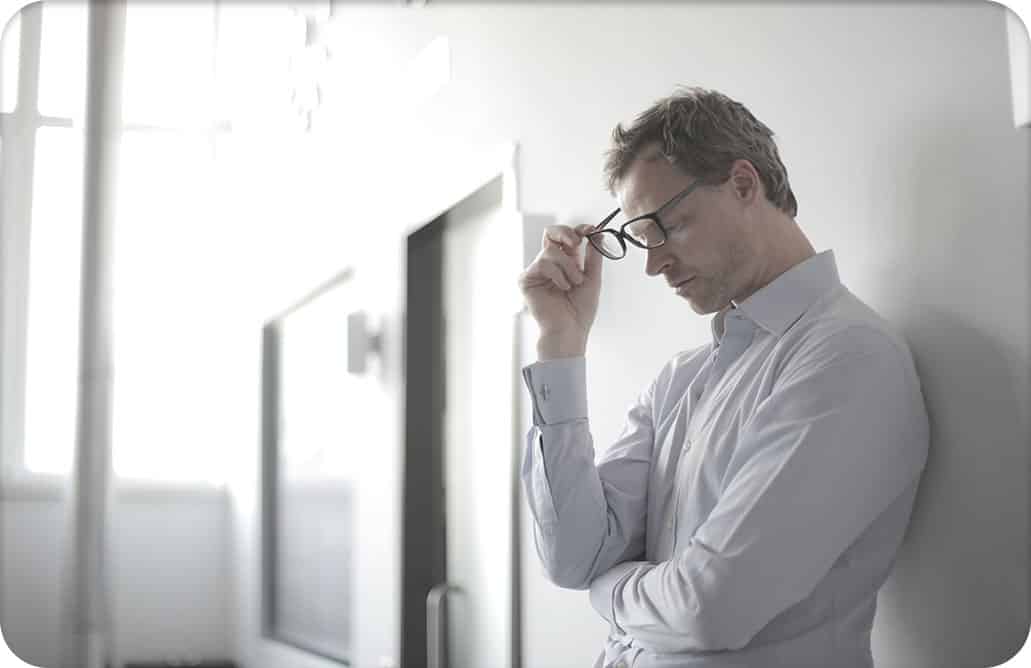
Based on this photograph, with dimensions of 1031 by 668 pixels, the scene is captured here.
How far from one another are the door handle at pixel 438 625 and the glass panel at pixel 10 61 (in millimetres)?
1625

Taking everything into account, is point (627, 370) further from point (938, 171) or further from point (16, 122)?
point (16, 122)

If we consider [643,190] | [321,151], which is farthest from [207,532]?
[643,190]

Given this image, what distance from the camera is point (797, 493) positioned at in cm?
84

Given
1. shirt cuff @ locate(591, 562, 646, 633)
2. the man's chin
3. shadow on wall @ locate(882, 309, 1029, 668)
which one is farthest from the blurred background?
shirt cuff @ locate(591, 562, 646, 633)

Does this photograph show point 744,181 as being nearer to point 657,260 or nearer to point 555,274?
point 657,260

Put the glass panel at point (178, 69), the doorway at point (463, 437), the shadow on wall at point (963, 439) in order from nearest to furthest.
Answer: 1. the shadow on wall at point (963, 439)
2. the doorway at point (463, 437)
3. the glass panel at point (178, 69)

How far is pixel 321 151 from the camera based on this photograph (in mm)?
3135

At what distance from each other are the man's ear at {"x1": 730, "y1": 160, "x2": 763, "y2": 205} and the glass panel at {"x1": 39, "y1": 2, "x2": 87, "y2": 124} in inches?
23.8

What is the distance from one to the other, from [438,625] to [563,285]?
126 centimetres

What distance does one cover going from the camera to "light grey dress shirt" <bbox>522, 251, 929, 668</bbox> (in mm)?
843

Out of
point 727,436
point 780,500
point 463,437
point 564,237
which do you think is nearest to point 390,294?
point 463,437

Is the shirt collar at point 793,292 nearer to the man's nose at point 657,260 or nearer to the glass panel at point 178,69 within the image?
the man's nose at point 657,260

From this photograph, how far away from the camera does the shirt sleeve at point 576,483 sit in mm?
1081

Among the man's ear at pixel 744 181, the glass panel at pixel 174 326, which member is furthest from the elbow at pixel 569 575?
the glass panel at pixel 174 326
